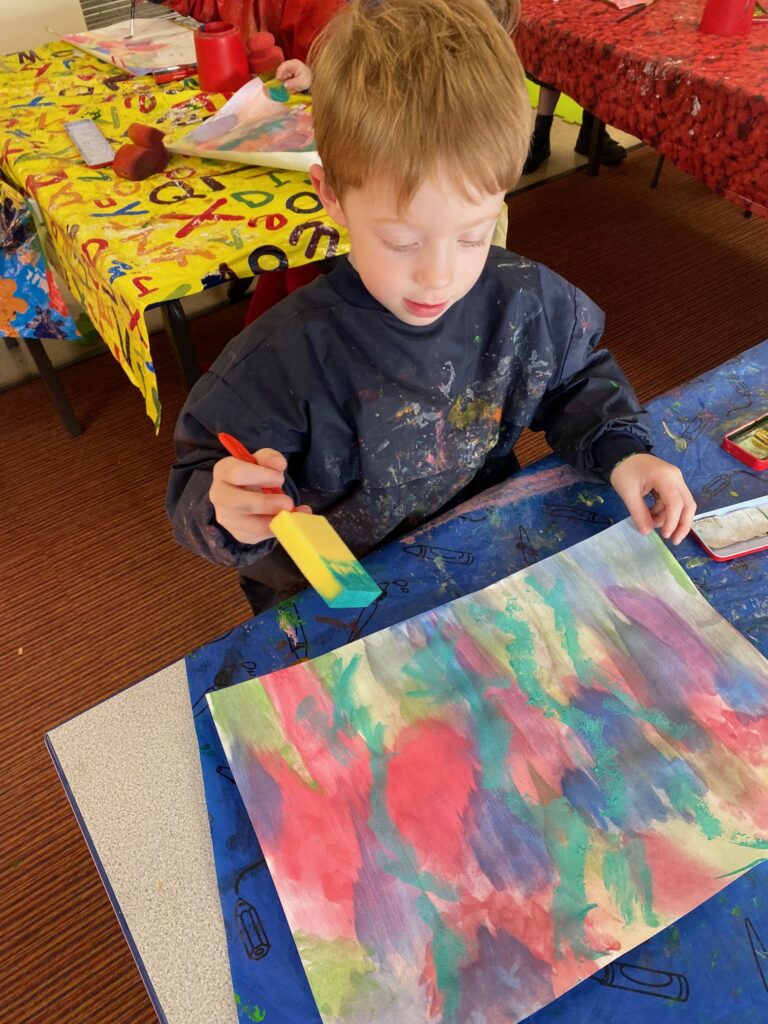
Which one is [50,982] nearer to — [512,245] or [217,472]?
[217,472]

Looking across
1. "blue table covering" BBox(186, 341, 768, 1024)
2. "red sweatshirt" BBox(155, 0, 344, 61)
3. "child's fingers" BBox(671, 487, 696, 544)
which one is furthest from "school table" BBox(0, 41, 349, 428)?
"child's fingers" BBox(671, 487, 696, 544)

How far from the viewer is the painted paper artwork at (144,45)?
1591 mm

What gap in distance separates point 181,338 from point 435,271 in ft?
2.82

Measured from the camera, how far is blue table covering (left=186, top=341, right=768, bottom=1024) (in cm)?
45

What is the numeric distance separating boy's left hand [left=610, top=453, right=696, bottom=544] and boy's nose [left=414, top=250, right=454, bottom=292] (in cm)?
24

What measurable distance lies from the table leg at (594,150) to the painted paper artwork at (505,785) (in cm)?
241

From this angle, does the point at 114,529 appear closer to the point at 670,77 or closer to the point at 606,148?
the point at 670,77

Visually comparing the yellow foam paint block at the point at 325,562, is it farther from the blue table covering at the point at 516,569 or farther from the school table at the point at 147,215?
the school table at the point at 147,215

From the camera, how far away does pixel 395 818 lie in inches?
20.0

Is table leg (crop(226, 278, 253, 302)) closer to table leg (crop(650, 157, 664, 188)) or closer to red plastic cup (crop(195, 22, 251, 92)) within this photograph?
red plastic cup (crop(195, 22, 251, 92))

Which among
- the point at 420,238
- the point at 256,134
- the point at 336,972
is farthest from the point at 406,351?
the point at 256,134

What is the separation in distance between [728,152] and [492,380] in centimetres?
102

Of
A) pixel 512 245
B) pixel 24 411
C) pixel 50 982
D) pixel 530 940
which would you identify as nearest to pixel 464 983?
pixel 530 940

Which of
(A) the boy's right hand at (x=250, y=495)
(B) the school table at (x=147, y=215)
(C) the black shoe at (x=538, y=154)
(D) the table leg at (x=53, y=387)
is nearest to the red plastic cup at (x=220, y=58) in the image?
(B) the school table at (x=147, y=215)
